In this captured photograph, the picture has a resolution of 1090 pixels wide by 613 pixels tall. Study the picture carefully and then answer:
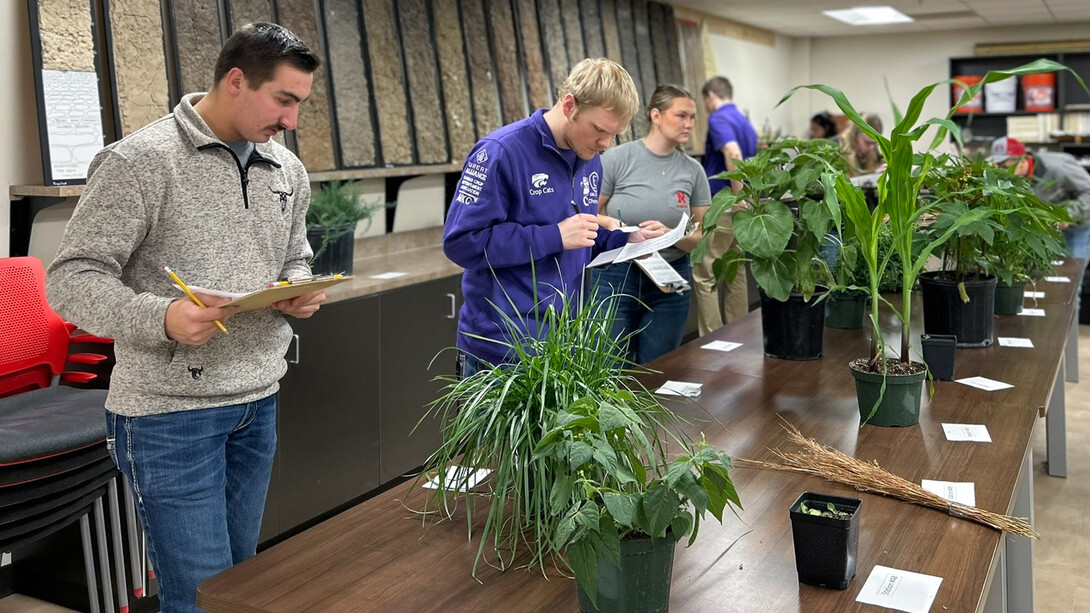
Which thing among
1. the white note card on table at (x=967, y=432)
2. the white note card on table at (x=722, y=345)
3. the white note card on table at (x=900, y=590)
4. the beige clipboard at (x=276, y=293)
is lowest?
the white note card on table at (x=900, y=590)

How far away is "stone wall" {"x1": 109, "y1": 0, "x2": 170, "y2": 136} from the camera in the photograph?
337cm

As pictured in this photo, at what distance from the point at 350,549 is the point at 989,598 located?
122cm

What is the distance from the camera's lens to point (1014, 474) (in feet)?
6.28

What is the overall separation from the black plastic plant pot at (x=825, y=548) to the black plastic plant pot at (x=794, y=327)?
142 centimetres

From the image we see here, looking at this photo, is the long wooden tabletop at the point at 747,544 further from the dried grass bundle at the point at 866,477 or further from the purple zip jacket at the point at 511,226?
the purple zip jacket at the point at 511,226

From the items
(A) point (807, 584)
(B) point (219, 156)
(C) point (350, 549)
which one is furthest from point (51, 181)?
(A) point (807, 584)

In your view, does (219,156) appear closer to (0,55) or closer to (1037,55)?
(0,55)

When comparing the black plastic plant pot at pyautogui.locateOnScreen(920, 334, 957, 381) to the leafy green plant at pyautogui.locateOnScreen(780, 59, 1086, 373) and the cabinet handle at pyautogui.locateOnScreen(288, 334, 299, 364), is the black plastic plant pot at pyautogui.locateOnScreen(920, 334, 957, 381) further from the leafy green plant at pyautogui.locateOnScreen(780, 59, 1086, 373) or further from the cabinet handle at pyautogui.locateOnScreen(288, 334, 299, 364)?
the cabinet handle at pyautogui.locateOnScreen(288, 334, 299, 364)

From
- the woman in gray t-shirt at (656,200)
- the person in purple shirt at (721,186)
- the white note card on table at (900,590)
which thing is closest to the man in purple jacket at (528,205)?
the white note card on table at (900,590)

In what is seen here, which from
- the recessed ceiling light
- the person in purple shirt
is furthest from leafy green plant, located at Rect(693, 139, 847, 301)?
the recessed ceiling light

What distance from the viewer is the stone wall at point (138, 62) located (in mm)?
3369

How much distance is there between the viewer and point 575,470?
139cm

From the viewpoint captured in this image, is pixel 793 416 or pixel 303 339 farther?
pixel 303 339

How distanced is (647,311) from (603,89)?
161cm
